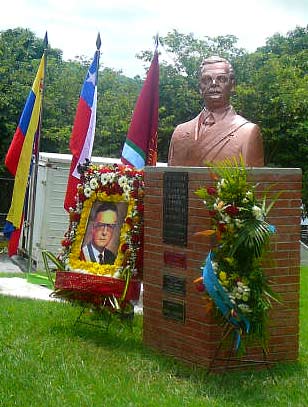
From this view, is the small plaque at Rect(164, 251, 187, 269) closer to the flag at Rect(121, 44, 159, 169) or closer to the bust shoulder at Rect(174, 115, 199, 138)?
the bust shoulder at Rect(174, 115, 199, 138)

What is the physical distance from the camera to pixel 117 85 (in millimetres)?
24359

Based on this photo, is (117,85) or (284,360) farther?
(117,85)

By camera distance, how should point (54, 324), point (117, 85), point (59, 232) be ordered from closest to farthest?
1. point (54, 324)
2. point (59, 232)
3. point (117, 85)

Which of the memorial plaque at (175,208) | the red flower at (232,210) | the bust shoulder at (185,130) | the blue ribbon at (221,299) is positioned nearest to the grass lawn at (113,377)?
the blue ribbon at (221,299)

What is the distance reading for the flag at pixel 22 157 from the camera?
10.5 meters

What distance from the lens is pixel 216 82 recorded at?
20.6ft

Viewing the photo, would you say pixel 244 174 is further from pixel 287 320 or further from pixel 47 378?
pixel 47 378

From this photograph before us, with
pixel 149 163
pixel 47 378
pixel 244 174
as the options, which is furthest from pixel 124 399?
pixel 149 163

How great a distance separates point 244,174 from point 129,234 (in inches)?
69.2

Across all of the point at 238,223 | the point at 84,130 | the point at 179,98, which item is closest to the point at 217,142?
the point at 238,223

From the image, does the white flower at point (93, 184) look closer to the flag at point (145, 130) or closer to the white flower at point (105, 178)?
the white flower at point (105, 178)

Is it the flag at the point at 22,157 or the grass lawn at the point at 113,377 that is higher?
the flag at the point at 22,157

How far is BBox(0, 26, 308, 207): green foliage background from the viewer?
62.4 feet

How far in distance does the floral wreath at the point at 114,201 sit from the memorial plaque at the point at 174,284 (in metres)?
0.61
